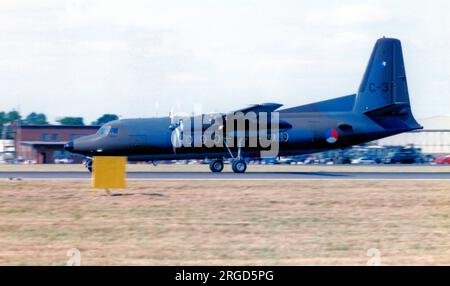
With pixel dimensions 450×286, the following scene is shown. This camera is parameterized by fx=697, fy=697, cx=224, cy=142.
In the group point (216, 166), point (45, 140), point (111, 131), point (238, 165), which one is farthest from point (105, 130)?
point (45, 140)

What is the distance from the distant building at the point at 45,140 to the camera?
85.1 metres

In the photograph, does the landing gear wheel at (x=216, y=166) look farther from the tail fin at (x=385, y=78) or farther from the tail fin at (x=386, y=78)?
the tail fin at (x=386, y=78)

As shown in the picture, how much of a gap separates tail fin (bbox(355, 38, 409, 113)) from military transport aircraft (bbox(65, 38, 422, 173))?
0.06 meters

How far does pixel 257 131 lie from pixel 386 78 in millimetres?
8464

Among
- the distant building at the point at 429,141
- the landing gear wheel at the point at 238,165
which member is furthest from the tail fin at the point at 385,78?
the distant building at the point at 429,141

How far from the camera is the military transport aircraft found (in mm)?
35875

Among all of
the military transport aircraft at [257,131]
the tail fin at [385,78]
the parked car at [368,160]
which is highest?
the tail fin at [385,78]

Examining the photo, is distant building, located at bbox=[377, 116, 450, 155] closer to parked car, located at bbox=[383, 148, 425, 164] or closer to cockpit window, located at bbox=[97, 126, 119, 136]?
parked car, located at bbox=[383, 148, 425, 164]

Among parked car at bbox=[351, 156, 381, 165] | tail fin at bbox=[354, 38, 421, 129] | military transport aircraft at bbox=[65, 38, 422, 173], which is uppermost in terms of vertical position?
tail fin at bbox=[354, 38, 421, 129]

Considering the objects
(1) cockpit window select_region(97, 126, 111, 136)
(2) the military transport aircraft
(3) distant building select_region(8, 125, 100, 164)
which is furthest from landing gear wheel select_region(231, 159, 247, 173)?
(3) distant building select_region(8, 125, 100, 164)

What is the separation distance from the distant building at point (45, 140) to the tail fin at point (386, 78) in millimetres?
52233

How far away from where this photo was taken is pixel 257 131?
36375 mm

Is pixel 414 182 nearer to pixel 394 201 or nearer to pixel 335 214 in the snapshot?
pixel 394 201

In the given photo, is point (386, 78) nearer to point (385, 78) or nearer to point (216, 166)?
A: point (385, 78)
